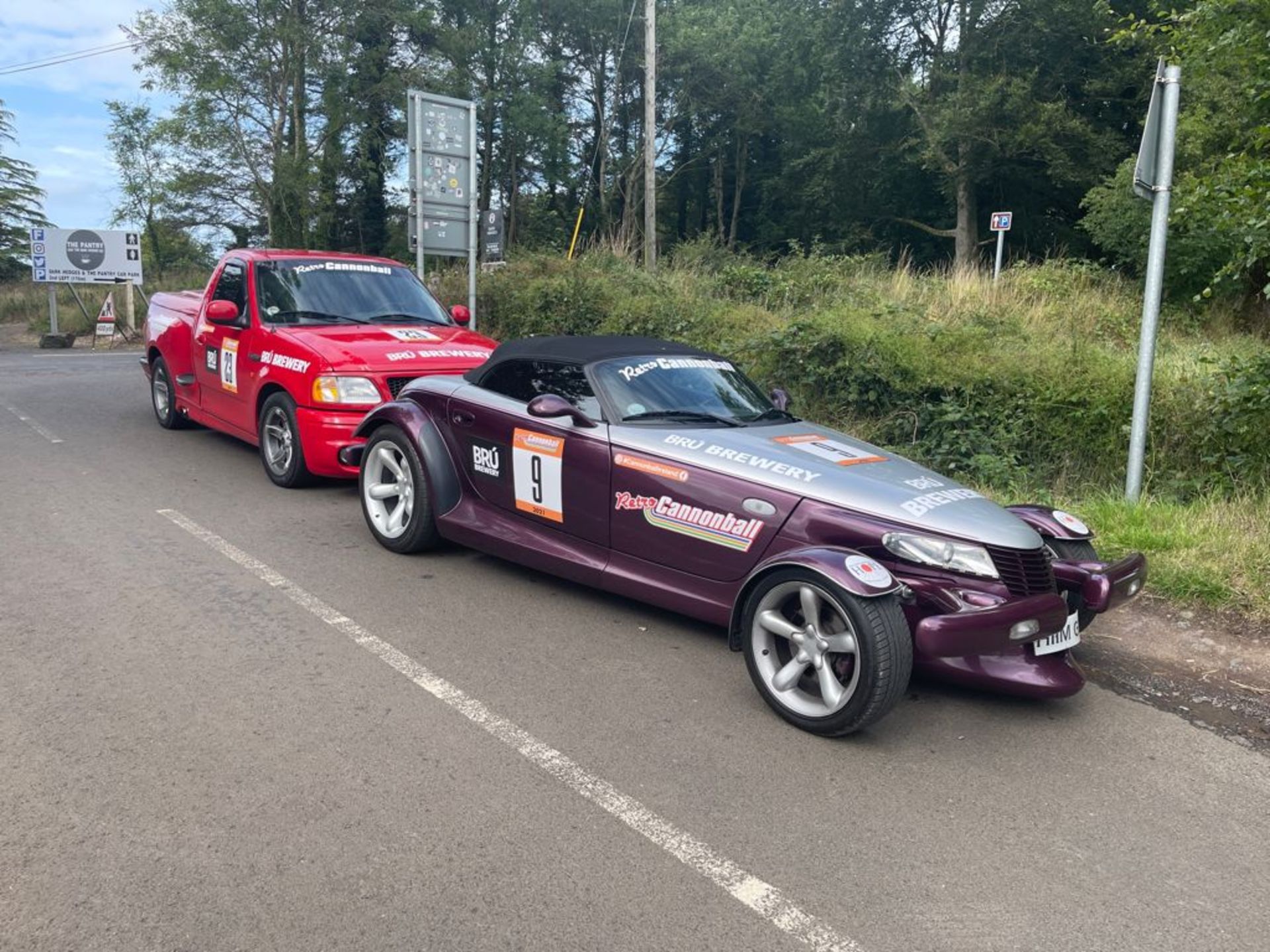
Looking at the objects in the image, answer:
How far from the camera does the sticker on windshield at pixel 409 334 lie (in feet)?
26.4

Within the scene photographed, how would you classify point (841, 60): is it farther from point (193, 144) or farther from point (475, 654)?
point (475, 654)

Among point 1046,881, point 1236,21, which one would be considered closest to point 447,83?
point 1236,21

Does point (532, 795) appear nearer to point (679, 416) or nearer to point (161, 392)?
point (679, 416)

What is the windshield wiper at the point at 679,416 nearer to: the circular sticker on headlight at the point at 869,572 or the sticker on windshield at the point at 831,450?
the sticker on windshield at the point at 831,450

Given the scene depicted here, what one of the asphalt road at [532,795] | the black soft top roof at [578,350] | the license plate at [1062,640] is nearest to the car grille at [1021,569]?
the license plate at [1062,640]

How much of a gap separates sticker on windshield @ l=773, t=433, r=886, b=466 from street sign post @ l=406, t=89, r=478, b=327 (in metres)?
7.99

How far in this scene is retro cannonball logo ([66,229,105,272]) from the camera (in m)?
24.1

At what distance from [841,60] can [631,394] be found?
33.0 metres

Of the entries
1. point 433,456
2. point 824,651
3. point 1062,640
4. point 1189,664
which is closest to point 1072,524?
point 1189,664

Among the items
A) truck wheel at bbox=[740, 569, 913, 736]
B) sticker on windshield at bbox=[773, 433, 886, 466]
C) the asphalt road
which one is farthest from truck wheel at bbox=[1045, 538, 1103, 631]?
truck wheel at bbox=[740, 569, 913, 736]

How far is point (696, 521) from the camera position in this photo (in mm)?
4531

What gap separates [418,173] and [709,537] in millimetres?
9692

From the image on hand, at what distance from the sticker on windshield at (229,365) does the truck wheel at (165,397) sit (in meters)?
1.66

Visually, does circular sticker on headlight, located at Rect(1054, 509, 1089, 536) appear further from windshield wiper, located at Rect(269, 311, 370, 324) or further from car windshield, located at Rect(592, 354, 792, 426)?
windshield wiper, located at Rect(269, 311, 370, 324)
